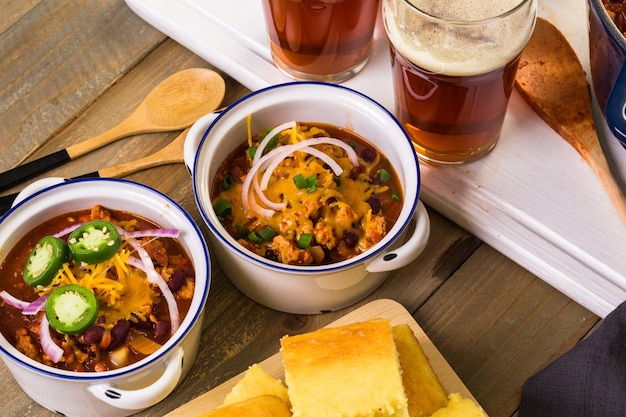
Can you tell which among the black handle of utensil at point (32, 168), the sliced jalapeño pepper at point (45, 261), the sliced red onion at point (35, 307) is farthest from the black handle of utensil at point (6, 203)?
the sliced red onion at point (35, 307)

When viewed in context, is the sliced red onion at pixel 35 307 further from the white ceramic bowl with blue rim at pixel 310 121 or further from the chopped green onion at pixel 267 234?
the chopped green onion at pixel 267 234

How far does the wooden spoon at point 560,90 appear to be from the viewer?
2.22 meters

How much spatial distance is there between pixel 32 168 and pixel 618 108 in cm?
148

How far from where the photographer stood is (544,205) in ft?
7.20

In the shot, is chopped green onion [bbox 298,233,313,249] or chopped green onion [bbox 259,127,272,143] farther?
chopped green onion [bbox 259,127,272,143]

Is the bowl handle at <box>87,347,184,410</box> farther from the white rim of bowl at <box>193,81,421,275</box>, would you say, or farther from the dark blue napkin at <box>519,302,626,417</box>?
the dark blue napkin at <box>519,302,626,417</box>

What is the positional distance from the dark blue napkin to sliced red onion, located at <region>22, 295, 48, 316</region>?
3.66ft

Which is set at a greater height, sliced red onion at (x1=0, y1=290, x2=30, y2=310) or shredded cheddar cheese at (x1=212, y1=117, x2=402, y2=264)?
sliced red onion at (x1=0, y1=290, x2=30, y2=310)

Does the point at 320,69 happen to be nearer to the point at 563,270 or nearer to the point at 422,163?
the point at 422,163

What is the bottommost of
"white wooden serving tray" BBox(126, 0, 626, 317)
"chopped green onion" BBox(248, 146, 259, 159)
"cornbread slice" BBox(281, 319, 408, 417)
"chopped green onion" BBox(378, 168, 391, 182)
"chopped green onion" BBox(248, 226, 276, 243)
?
"white wooden serving tray" BBox(126, 0, 626, 317)

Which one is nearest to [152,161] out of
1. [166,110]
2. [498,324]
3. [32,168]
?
[166,110]

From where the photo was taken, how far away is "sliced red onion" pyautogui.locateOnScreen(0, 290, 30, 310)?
75.5 inches

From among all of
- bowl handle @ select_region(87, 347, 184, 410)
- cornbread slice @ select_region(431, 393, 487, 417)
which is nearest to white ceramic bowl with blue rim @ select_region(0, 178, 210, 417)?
bowl handle @ select_region(87, 347, 184, 410)

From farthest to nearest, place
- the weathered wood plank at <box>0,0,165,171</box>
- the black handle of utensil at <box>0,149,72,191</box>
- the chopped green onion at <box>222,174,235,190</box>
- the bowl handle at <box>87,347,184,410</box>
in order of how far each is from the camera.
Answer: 1. the weathered wood plank at <box>0,0,165,171</box>
2. the black handle of utensil at <box>0,149,72,191</box>
3. the chopped green onion at <box>222,174,235,190</box>
4. the bowl handle at <box>87,347,184,410</box>
